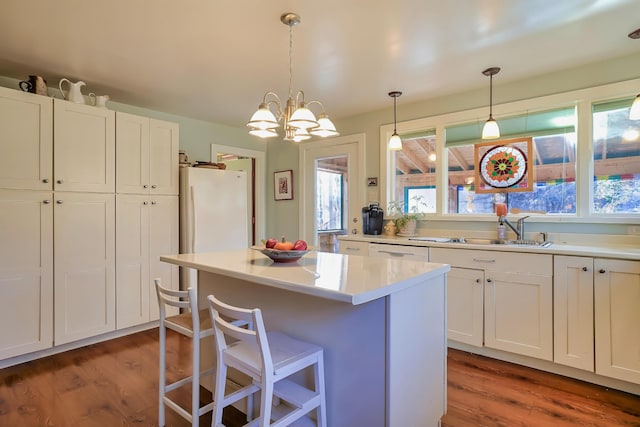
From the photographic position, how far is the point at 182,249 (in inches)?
143

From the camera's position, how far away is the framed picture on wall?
4.63 meters

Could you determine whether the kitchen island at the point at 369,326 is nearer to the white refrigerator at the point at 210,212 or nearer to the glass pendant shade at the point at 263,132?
the glass pendant shade at the point at 263,132

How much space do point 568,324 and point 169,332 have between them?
3.33 m

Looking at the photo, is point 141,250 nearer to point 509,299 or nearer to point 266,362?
point 266,362

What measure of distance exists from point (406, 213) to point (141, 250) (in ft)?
8.87

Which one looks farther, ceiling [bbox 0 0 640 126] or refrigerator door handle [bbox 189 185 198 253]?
refrigerator door handle [bbox 189 185 198 253]

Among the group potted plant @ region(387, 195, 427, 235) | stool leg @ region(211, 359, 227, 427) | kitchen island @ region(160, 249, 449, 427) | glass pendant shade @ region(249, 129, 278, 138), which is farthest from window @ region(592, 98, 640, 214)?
stool leg @ region(211, 359, 227, 427)

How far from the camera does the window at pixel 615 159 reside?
253 cm

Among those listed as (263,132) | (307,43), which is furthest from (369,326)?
(307,43)

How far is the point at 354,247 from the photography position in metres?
3.43

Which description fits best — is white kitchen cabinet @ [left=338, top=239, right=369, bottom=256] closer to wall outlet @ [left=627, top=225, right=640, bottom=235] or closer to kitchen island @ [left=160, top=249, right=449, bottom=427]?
kitchen island @ [left=160, top=249, right=449, bottom=427]

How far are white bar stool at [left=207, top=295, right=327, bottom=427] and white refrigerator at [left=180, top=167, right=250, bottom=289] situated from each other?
7.35 ft

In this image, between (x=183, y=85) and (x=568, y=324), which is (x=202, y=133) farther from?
(x=568, y=324)

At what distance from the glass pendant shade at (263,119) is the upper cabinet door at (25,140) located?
6.35 ft
